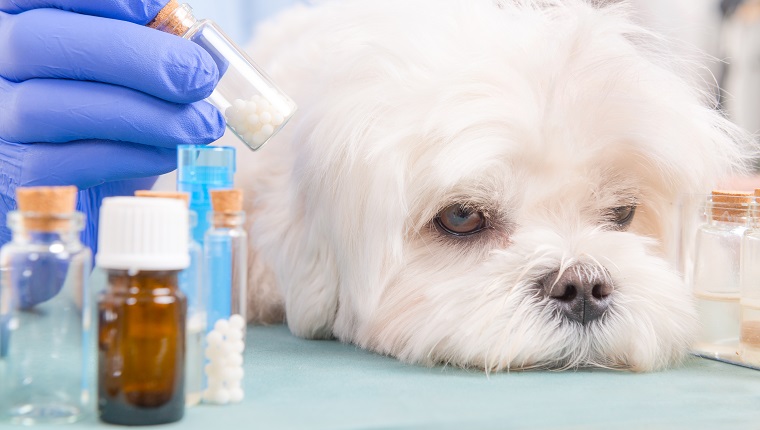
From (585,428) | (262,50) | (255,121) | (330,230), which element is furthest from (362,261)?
(262,50)

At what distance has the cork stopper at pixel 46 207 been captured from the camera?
0.76 meters

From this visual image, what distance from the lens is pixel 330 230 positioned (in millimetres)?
1346

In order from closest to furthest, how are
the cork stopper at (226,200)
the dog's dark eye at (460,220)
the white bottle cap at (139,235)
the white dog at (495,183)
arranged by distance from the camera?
1. the white bottle cap at (139,235)
2. the cork stopper at (226,200)
3. the white dog at (495,183)
4. the dog's dark eye at (460,220)

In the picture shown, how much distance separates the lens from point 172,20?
134cm

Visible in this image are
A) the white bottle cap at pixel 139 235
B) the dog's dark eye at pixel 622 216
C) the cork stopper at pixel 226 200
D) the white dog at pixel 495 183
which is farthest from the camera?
the dog's dark eye at pixel 622 216

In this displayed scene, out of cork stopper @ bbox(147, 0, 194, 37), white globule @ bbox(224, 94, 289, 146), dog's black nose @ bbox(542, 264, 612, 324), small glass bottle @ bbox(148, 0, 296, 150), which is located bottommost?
dog's black nose @ bbox(542, 264, 612, 324)

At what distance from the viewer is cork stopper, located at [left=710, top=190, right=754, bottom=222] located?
4.07 feet

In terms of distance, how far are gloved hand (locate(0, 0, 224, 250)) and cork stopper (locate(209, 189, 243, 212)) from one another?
447mm

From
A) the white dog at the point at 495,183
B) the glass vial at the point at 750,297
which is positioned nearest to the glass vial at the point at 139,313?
the white dog at the point at 495,183

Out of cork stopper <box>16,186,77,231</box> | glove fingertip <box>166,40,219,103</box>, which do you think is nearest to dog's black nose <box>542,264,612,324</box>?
glove fingertip <box>166,40,219,103</box>

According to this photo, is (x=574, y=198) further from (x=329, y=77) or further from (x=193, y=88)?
(x=193, y=88)

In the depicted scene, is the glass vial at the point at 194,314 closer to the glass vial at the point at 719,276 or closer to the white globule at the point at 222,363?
the white globule at the point at 222,363

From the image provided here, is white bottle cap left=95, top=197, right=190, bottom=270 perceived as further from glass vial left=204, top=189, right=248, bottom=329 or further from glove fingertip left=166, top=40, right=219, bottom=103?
glove fingertip left=166, top=40, right=219, bottom=103

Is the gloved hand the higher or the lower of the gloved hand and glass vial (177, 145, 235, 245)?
the higher
